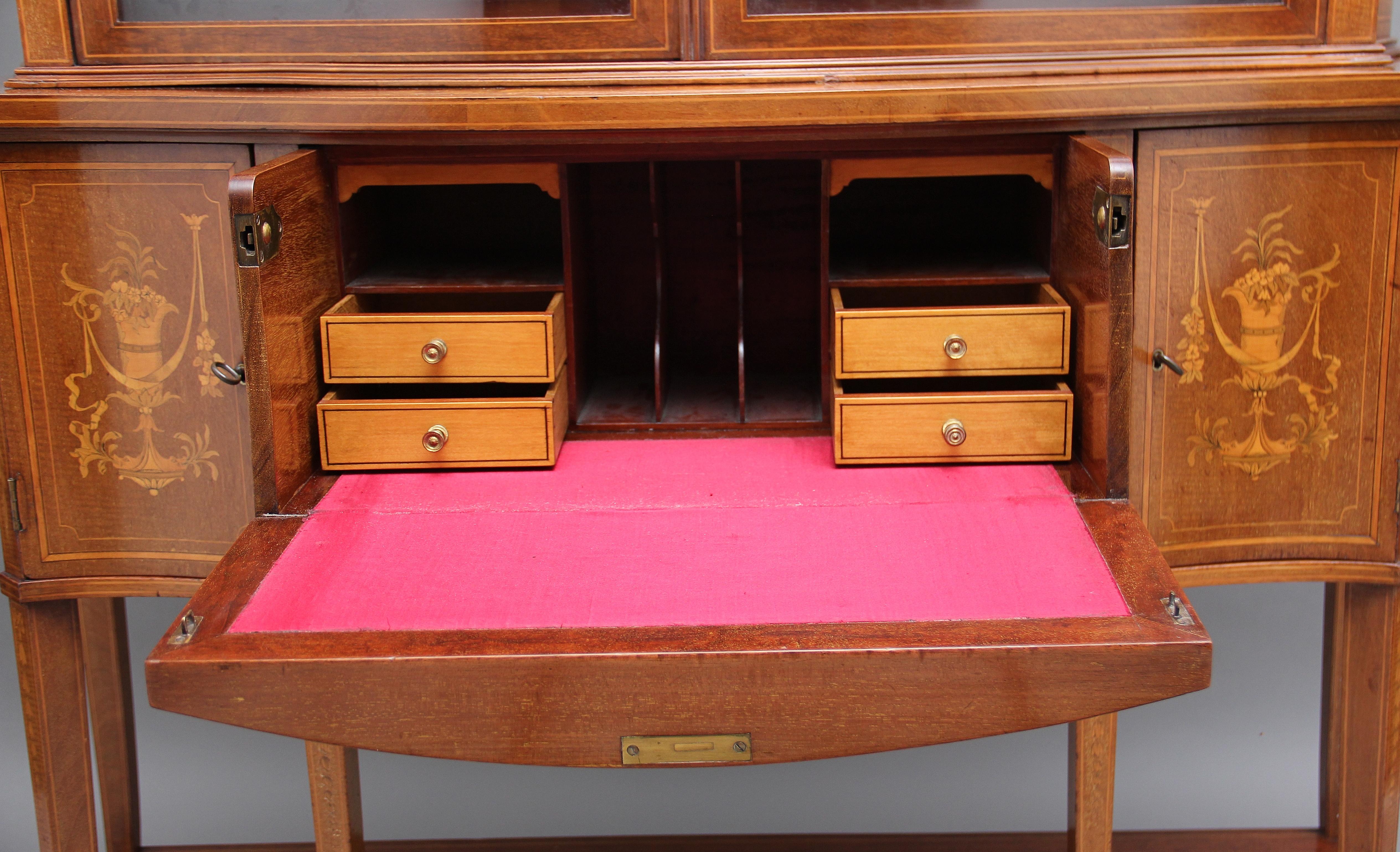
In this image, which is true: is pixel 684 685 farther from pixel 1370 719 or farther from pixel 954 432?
pixel 1370 719

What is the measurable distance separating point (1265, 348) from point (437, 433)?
1117 millimetres

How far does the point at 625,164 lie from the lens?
7.70 feet

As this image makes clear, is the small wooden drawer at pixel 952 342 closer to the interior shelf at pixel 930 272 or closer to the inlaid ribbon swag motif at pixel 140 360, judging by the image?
the interior shelf at pixel 930 272

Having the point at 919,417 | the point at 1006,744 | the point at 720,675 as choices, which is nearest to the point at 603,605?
the point at 720,675

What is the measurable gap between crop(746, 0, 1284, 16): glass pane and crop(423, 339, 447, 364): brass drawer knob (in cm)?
60

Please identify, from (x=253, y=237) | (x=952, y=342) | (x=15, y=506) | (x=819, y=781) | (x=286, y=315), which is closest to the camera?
(x=253, y=237)

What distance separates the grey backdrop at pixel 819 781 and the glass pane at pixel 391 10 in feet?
3.44

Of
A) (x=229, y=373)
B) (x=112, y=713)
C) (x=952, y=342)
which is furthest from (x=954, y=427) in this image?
(x=112, y=713)

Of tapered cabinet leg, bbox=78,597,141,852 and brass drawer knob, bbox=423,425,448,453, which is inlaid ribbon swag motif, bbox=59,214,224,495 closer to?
brass drawer knob, bbox=423,425,448,453

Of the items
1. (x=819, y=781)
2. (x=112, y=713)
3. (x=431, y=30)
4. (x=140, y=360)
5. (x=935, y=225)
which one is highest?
(x=431, y=30)

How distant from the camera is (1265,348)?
189cm

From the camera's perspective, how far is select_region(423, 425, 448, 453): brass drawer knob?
187 centimetres

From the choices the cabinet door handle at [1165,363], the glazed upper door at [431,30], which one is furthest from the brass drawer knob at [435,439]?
the cabinet door handle at [1165,363]

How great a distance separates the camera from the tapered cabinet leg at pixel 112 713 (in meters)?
2.50
